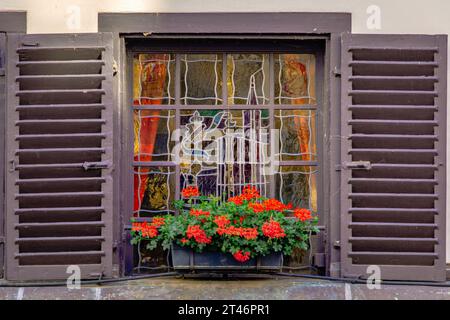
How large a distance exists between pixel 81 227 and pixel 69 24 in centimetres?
154

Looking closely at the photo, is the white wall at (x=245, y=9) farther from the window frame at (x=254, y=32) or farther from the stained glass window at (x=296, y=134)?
the stained glass window at (x=296, y=134)

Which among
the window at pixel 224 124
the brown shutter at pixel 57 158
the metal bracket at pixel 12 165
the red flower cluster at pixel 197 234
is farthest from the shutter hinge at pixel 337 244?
the metal bracket at pixel 12 165

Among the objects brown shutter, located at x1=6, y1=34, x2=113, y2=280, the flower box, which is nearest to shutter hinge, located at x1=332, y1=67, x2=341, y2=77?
the flower box

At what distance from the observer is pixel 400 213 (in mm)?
5176

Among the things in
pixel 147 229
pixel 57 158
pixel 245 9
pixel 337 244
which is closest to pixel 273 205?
pixel 337 244

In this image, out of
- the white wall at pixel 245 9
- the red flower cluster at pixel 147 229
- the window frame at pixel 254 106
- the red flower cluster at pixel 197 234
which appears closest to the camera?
the red flower cluster at pixel 197 234

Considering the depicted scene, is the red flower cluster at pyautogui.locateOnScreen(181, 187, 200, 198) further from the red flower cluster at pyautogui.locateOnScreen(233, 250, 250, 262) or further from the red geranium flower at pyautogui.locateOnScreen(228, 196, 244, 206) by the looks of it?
the red flower cluster at pyautogui.locateOnScreen(233, 250, 250, 262)

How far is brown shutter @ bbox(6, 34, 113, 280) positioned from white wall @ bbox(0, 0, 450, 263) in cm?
24

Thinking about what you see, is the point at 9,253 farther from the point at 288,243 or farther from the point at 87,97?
the point at 288,243

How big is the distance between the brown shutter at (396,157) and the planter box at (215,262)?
21.4 inches

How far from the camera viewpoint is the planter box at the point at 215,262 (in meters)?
5.15

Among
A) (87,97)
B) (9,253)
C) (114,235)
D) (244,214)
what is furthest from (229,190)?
(9,253)

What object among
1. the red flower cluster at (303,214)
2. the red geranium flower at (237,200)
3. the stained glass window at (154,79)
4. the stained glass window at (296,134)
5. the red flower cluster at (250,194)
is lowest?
the red flower cluster at (303,214)

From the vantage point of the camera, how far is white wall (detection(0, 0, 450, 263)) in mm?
5383
